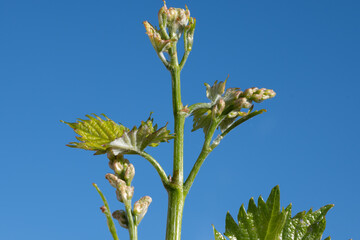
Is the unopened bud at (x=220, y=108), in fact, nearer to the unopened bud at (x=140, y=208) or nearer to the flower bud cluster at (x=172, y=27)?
the flower bud cluster at (x=172, y=27)

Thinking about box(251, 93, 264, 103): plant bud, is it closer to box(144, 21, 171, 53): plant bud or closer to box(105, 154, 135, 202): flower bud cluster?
box(144, 21, 171, 53): plant bud

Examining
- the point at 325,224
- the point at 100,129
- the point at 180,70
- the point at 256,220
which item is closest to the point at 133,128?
the point at 100,129

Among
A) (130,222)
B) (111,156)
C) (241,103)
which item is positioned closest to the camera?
(130,222)

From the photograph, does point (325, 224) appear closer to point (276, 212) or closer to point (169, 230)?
point (276, 212)

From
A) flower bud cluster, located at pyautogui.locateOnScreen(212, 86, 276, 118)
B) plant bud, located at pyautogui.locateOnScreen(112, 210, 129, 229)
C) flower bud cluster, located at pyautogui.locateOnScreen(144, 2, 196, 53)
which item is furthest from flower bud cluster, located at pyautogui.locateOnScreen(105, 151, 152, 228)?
flower bud cluster, located at pyautogui.locateOnScreen(144, 2, 196, 53)

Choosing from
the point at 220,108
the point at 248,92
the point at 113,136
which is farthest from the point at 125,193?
the point at 248,92

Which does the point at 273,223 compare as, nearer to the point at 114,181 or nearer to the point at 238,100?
the point at 238,100

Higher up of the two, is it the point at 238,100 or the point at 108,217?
the point at 238,100
